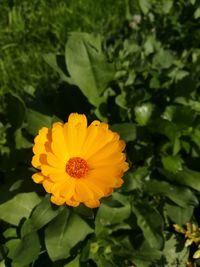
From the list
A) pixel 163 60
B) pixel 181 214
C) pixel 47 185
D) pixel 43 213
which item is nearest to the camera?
pixel 47 185

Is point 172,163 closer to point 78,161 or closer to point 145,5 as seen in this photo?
point 78,161

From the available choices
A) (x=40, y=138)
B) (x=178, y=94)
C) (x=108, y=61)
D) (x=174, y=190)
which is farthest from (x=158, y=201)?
(x=40, y=138)

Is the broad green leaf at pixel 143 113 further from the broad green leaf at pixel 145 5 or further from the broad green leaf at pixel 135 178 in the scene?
the broad green leaf at pixel 145 5

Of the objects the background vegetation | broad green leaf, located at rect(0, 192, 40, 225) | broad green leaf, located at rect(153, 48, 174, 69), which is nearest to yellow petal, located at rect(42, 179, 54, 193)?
the background vegetation

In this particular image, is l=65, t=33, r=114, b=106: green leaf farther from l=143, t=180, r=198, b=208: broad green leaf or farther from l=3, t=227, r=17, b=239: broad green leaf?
l=3, t=227, r=17, b=239: broad green leaf

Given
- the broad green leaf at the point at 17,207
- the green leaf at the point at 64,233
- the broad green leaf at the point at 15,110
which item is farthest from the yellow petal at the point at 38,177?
the broad green leaf at the point at 15,110

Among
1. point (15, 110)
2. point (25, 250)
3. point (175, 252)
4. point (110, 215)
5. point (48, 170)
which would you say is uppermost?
point (48, 170)

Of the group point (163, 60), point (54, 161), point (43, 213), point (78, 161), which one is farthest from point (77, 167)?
point (163, 60)
